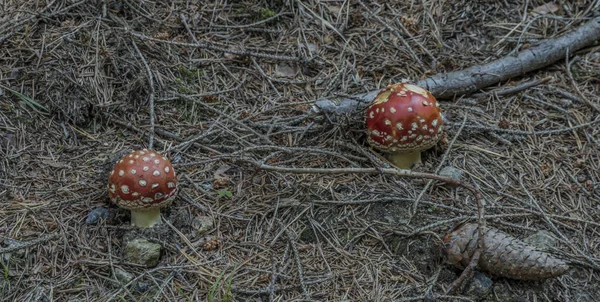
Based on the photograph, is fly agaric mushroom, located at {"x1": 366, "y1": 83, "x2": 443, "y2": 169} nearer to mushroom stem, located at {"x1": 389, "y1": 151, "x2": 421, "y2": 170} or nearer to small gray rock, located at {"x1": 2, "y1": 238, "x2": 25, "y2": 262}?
mushroom stem, located at {"x1": 389, "y1": 151, "x2": 421, "y2": 170}

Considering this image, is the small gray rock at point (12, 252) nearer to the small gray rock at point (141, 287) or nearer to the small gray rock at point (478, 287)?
the small gray rock at point (141, 287)

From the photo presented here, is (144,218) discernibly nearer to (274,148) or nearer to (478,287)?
(274,148)

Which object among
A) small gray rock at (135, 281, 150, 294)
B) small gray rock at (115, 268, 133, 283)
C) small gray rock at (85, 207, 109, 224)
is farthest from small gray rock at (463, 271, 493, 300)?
small gray rock at (85, 207, 109, 224)

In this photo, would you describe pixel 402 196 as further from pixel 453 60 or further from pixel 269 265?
pixel 453 60

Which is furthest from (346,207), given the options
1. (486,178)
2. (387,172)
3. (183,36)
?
(183,36)

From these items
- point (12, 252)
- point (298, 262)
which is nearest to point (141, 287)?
point (12, 252)

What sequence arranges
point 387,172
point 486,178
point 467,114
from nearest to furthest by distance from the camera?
point 387,172
point 486,178
point 467,114
